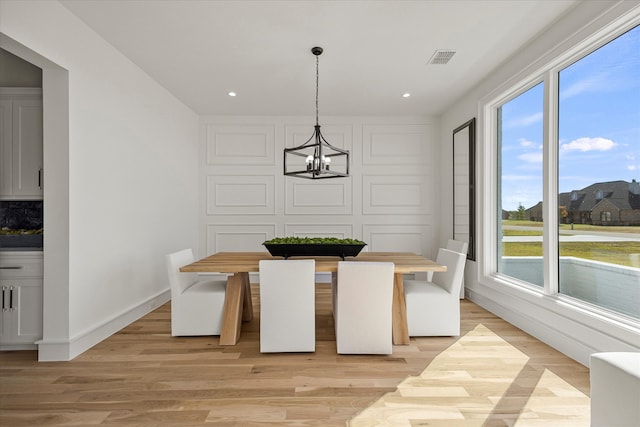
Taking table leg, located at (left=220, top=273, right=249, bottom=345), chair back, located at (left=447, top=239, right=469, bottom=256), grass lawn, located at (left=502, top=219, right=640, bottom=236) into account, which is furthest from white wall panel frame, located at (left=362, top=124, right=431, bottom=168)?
table leg, located at (left=220, top=273, right=249, bottom=345)

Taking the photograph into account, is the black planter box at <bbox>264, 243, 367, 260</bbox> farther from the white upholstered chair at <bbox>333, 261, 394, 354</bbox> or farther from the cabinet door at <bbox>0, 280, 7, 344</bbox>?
the cabinet door at <bbox>0, 280, 7, 344</bbox>

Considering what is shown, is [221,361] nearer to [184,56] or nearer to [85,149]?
[85,149]

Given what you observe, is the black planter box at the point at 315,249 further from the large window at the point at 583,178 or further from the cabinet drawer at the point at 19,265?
the cabinet drawer at the point at 19,265

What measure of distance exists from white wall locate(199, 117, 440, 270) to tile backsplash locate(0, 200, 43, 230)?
93.7 inches

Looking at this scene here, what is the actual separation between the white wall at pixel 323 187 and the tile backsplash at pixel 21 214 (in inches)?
93.7

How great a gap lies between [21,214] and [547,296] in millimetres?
4795

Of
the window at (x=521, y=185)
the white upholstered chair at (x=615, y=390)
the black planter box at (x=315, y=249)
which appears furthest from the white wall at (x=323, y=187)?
the white upholstered chair at (x=615, y=390)

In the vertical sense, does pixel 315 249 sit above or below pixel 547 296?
above

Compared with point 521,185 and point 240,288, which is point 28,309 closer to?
point 240,288

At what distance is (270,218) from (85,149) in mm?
2926

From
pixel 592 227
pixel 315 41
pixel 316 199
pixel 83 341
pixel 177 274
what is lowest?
pixel 83 341

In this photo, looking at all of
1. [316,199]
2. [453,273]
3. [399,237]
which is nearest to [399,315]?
[453,273]

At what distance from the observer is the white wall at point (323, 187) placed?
5277mm

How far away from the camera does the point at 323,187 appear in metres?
5.32
